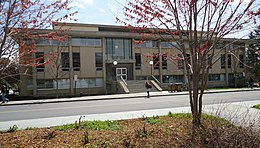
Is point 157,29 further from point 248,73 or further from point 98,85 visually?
point 248,73

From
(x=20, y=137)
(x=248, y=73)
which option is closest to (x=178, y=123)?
(x=20, y=137)

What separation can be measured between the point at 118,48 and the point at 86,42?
Result: 5660 millimetres

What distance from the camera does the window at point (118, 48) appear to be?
37156mm

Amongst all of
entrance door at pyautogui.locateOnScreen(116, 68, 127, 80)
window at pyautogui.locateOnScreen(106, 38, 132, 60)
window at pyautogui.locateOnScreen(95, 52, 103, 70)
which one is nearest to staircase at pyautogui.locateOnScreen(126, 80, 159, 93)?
entrance door at pyautogui.locateOnScreen(116, 68, 127, 80)

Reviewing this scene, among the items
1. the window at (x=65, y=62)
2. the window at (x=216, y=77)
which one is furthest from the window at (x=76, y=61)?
the window at (x=216, y=77)

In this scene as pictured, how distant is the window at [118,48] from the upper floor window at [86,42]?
185 cm

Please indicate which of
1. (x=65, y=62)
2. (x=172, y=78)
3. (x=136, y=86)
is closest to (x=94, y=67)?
(x=65, y=62)

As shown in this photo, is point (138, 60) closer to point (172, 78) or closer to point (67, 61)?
point (172, 78)

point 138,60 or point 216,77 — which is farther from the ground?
point 138,60

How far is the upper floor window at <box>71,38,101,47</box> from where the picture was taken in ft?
113

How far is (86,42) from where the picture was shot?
115ft

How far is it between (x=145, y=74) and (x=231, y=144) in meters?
34.8

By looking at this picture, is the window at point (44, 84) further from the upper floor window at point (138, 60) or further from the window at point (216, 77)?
the window at point (216, 77)

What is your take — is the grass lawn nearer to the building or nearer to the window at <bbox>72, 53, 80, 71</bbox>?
the building
